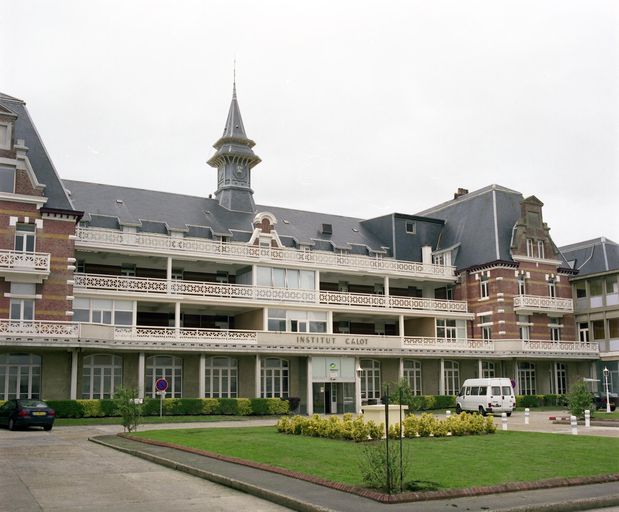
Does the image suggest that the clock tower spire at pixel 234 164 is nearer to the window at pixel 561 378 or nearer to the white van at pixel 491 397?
Result: the white van at pixel 491 397

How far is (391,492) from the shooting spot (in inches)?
472

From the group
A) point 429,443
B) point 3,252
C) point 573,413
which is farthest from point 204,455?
point 3,252

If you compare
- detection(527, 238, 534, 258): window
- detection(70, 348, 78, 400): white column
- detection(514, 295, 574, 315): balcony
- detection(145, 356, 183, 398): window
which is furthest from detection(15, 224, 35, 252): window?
detection(527, 238, 534, 258): window

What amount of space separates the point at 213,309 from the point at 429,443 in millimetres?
26313

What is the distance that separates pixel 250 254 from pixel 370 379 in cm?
1156

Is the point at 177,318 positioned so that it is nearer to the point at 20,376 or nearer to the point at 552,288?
the point at 20,376

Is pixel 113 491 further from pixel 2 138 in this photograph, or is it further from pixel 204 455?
pixel 2 138

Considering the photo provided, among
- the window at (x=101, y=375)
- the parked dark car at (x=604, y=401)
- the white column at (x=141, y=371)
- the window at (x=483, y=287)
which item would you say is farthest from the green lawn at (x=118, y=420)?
the parked dark car at (x=604, y=401)

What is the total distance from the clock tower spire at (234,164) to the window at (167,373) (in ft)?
42.8

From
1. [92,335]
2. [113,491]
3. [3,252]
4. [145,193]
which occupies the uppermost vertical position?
[145,193]

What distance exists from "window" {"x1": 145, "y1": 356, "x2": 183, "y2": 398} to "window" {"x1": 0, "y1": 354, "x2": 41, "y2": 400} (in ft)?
20.0

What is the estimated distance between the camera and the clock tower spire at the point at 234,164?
50250 mm

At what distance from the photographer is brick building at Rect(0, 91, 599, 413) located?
120 feet

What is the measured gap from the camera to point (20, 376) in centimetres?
3584
